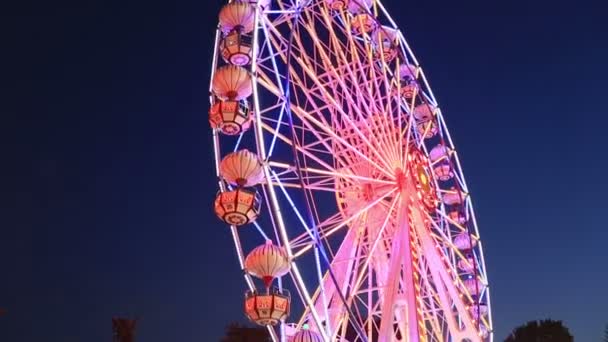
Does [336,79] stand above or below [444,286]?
above

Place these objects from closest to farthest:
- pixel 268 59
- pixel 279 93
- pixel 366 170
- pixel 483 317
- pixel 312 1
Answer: pixel 279 93 → pixel 268 59 → pixel 366 170 → pixel 312 1 → pixel 483 317

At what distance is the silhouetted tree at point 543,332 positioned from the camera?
3897 centimetres

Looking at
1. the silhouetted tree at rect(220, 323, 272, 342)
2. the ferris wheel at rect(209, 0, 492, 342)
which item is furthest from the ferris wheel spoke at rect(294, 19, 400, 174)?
the silhouetted tree at rect(220, 323, 272, 342)

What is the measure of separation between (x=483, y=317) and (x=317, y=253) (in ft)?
27.9

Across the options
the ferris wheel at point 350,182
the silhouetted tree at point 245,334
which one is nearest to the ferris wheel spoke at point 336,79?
the ferris wheel at point 350,182

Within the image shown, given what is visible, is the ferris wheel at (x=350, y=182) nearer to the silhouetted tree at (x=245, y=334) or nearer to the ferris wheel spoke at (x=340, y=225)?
the ferris wheel spoke at (x=340, y=225)

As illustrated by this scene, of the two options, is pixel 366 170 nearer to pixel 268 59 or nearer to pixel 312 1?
pixel 268 59

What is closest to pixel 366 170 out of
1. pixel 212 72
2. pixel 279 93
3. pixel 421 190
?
pixel 421 190

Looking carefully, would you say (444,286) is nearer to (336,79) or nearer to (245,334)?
(336,79)

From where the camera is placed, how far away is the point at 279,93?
13.8 meters

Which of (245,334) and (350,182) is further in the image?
(245,334)

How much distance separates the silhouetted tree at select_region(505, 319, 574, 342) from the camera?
128 ft

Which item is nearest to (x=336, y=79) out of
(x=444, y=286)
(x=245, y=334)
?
(x=444, y=286)

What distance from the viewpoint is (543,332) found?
39.4m
